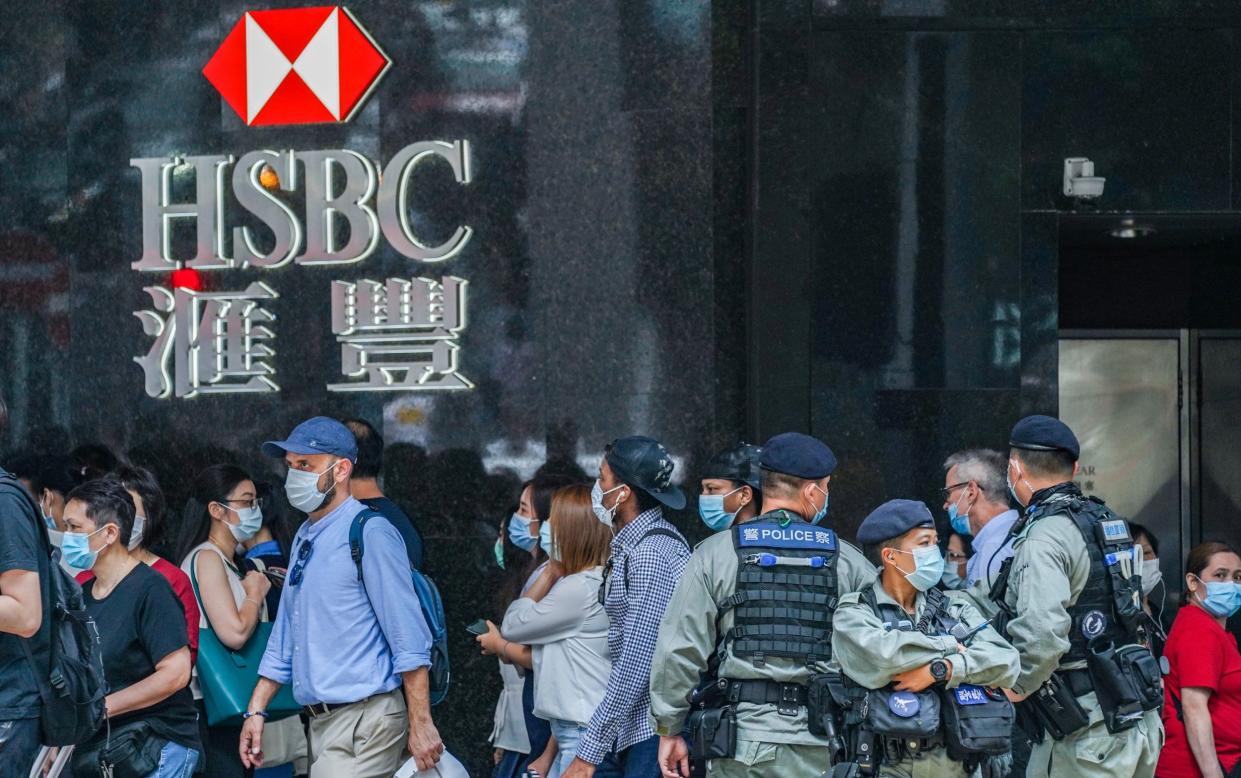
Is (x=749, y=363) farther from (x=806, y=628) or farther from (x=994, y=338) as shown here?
(x=806, y=628)

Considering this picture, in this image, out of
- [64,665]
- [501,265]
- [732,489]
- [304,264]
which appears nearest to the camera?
[64,665]

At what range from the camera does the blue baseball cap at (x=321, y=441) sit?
7016 millimetres

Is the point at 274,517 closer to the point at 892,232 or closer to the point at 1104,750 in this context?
the point at 892,232

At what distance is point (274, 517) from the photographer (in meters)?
8.29

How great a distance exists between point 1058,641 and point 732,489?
1.41m

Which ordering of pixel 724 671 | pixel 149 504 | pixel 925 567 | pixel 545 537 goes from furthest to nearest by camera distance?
pixel 545 537 → pixel 149 504 → pixel 724 671 → pixel 925 567

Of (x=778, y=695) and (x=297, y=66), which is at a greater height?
(x=297, y=66)

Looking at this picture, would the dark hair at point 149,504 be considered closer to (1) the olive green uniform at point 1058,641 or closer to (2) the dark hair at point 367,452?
(2) the dark hair at point 367,452

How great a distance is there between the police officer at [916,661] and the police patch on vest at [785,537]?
215 mm

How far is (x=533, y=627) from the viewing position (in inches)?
283

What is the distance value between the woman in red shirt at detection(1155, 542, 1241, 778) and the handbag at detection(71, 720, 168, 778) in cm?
424

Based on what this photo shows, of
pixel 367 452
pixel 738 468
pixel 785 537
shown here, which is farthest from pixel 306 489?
pixel 785 537

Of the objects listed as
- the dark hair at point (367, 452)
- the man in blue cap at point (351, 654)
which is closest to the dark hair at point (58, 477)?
the dark hair at point (367, 452)

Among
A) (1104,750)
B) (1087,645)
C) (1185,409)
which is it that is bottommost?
(1104,750)
